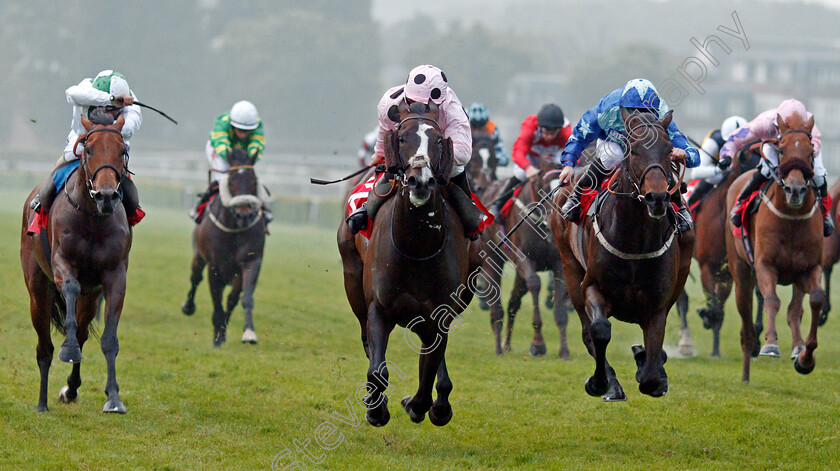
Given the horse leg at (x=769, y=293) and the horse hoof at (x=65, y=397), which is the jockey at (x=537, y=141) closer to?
the horse leg at (x=769, y=293)

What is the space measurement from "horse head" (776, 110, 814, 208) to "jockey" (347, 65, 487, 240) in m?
2.71

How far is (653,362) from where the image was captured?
616 cm

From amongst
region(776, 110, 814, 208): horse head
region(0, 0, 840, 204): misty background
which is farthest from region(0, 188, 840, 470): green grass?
region(0, 0, 840, 204): misty background

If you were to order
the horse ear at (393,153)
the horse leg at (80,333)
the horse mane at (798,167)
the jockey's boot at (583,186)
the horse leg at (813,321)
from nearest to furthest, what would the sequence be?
the horse ear at (393,153) → the jockey's boot at (583,186) → the horse leg at (80,333) → the horse mane at (798,167) → the horse leg at (813,321)

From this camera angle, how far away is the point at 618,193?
6098 millimetres

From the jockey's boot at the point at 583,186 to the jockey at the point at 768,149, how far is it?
202 cm

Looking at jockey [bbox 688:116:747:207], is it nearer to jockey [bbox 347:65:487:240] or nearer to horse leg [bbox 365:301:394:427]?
jockey [bbox 347:65:487:240]

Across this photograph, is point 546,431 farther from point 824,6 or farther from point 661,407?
point 824,6

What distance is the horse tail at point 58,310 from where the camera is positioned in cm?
773

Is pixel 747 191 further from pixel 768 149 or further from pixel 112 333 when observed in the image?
pixel 112 333

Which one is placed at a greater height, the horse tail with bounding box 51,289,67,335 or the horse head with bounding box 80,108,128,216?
the horse head with bounding box 80,108,128,216

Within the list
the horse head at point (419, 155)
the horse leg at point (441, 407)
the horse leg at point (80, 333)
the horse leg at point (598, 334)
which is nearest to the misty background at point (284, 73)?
the horse leg at point (80, 333)

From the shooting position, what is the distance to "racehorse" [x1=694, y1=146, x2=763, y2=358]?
10352 mm

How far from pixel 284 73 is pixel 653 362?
54357mm
